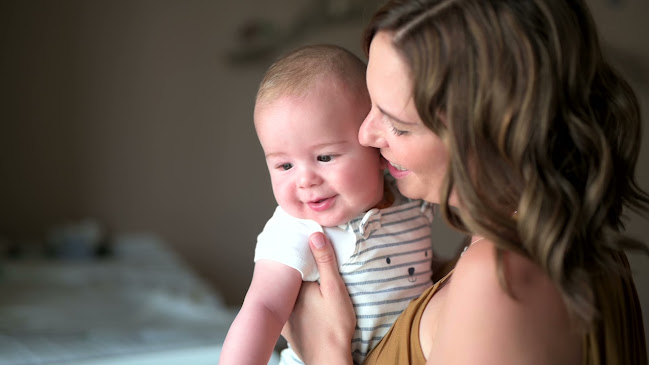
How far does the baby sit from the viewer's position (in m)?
1.06

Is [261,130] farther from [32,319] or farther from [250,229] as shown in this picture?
[250,229]

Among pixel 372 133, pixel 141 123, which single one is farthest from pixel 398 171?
pixel 141 123

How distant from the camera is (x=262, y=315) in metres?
1.05

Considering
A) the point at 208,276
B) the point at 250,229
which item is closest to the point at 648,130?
the point at 250,229

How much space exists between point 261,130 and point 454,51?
0.40 m

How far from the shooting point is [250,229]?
4.38m

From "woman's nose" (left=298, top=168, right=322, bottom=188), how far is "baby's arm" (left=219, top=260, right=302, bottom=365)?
133 mm

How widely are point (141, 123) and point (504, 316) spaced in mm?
3621

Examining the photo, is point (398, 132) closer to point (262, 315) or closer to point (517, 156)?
point (517, 156)

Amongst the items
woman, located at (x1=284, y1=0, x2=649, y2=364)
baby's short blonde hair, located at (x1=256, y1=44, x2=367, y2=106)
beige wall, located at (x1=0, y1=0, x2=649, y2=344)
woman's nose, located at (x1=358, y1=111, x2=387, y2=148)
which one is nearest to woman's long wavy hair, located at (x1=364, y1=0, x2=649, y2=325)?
woman, located at (x1=284, y1=0, x2=649, y2=364)

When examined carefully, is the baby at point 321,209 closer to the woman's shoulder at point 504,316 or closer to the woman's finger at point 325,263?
the woman's finger at point 325,263

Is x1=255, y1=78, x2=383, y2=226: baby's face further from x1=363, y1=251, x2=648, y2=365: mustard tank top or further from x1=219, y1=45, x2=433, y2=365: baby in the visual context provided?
x1=363, y1=251, x2=648, y2=365: mustard tank top

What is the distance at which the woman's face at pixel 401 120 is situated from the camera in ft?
2.79

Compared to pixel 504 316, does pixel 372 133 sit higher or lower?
higher
